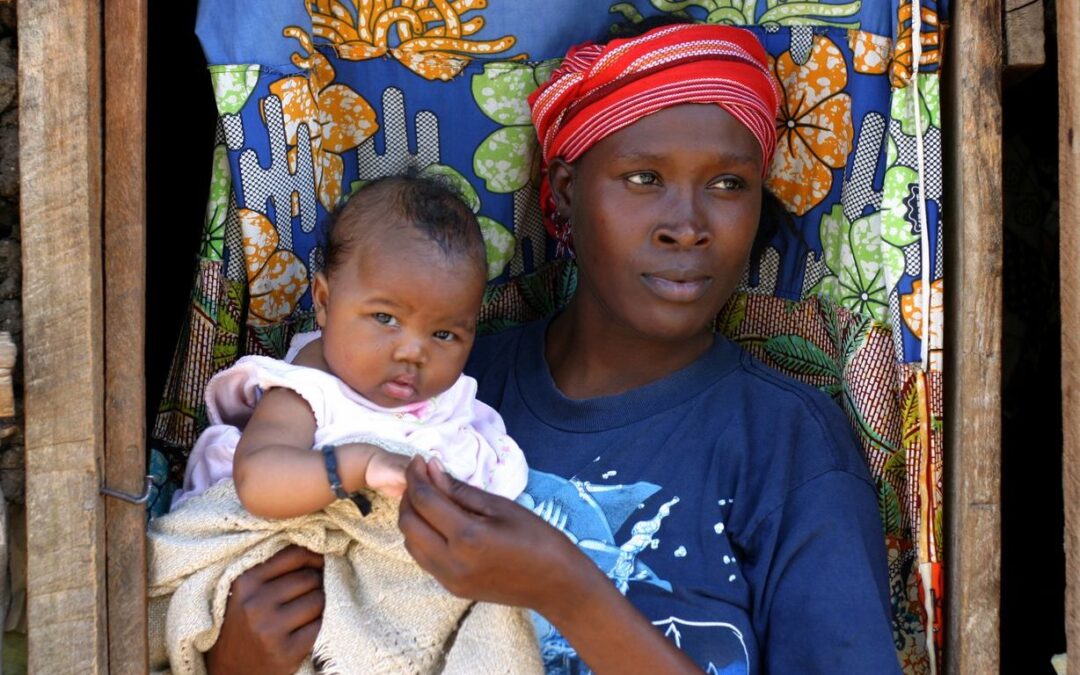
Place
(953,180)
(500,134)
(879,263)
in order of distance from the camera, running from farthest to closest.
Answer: (500,134), (879,263), (953,180)

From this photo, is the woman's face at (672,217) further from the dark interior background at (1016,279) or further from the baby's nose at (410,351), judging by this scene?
the dark interior background at (1016,279)

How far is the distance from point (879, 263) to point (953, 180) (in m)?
0.22

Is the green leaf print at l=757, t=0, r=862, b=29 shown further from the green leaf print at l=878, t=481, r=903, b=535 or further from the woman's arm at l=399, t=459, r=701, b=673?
the woman's arm at l=399, t=459, r=701, b=673

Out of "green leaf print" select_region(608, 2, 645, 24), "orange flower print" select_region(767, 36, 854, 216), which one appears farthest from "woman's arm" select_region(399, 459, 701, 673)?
"green leaf print" select_region(608, 2, 645, 24)

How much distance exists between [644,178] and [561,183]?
0.21 m

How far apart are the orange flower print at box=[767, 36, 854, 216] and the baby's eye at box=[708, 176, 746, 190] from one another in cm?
31

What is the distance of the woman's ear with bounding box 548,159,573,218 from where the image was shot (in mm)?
2279

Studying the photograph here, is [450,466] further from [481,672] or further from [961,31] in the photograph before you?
[961,31]

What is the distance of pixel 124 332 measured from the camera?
5.88 ft

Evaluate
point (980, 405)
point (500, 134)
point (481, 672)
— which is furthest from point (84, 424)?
point (980, 405)

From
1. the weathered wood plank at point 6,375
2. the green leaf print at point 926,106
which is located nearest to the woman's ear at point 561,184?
the green leaf print at point 926,106

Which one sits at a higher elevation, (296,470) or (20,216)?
(20,216)

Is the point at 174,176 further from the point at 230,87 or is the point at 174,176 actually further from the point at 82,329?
the point at 82,329

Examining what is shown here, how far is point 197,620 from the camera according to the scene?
1826mm
